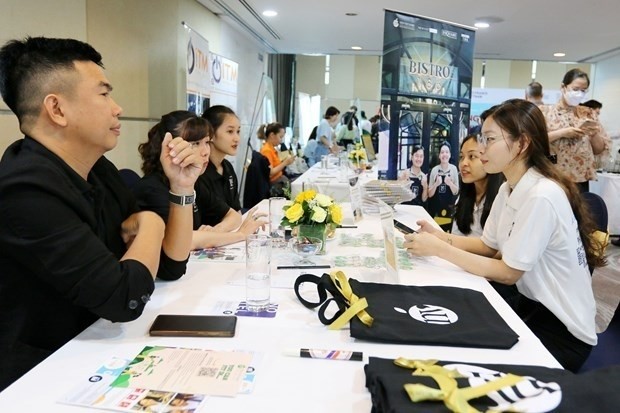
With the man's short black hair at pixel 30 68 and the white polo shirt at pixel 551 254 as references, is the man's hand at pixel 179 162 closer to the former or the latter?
the man's short black hair at pixel 30 68

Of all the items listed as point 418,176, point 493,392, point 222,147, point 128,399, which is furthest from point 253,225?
point 418,176

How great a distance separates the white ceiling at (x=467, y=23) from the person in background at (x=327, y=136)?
3.79 ft

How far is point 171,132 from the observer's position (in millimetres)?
2105

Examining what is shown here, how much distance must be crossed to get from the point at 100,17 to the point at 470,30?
2.96 m

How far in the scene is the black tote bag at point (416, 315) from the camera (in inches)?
41.6

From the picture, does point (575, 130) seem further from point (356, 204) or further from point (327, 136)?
point (327, 136)

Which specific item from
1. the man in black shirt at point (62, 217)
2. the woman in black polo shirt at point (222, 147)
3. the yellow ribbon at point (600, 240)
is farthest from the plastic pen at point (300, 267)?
the woman in black polo shirt at point (222, 147)

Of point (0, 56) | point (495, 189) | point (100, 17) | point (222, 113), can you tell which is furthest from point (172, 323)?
point (100, 17)

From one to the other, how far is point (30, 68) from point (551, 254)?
5.31 ft

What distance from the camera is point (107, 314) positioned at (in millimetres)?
1072

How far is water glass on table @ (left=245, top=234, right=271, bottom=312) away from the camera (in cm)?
127

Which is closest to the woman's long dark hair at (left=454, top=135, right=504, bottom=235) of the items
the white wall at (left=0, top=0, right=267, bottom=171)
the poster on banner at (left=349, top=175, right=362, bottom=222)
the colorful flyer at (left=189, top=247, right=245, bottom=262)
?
the poster on banner at (left=349, top=175, right=362, bottom=222)

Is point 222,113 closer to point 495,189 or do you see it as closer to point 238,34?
point 495,189

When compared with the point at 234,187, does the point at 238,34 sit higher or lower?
higher
